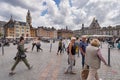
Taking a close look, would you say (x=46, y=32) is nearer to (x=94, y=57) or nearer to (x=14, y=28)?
(x=14, y=28)

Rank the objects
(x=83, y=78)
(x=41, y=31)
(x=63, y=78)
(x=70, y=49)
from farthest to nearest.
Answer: (x=41, y=31) → (x=70, y=49) → (x=63, y=78) → (x=83, y=78)

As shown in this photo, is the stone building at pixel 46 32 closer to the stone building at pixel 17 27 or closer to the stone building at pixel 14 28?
the stone building at pixel 17 27

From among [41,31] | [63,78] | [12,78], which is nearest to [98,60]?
[63,78]

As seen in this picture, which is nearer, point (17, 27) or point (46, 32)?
point (17, 27)

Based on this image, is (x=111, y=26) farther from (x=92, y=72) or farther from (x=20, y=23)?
(x=92, y=72)

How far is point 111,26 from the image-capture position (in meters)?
151

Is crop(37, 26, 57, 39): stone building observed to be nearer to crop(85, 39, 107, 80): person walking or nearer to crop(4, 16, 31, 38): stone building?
crop(4, 16, 31, 38): stone building

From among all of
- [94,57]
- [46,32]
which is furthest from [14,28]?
[94,57]

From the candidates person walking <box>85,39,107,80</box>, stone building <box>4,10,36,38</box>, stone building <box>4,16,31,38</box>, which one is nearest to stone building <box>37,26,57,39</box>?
stone building <box>4,10,36,38</box>

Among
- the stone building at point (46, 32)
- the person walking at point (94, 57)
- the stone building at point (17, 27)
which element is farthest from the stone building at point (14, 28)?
the person walking at point (94, 57)

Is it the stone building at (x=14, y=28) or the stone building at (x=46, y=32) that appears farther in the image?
the stone building at (x=46, y=32)

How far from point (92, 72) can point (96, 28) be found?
492 feet

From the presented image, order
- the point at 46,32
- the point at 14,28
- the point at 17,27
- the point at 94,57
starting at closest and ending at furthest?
the point at 94,57, the point at 14,28, the point at 17,27, the point at 46,32

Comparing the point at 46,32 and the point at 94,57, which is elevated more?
the point at 46,32
